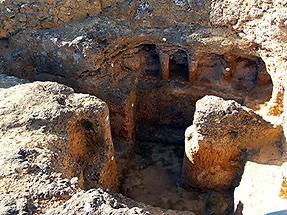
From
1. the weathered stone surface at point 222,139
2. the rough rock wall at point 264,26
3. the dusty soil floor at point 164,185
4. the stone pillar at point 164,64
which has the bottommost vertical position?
the dusty soil floor at point 164,185

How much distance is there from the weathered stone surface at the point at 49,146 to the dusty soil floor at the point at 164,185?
95 centimetres

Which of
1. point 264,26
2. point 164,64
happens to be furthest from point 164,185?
point 264,26

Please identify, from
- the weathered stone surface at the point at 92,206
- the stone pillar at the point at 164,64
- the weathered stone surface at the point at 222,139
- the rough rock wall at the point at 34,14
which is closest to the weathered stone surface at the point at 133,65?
the stone pillar at the point at 164,64

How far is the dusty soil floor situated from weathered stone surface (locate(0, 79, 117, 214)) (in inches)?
37.2

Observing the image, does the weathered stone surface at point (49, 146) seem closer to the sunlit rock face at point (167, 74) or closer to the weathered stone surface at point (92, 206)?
the sunlit rock face at point (167, 74)

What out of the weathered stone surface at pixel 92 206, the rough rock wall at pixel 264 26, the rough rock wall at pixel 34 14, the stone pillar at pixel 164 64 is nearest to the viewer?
the weathered stone surface at pixel 92 206

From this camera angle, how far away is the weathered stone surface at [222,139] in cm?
732

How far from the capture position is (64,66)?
8508mm

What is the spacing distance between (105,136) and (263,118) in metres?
2.82

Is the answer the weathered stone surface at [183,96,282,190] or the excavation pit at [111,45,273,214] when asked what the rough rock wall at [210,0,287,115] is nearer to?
the excavation pit at [111,45,273,214]

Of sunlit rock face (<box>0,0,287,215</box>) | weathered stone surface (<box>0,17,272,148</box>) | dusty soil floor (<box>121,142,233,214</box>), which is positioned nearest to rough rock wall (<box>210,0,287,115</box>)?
sunlit rock face (<box>0,0,287,215</box>)

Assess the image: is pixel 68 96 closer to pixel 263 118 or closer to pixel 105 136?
pixel 105 136

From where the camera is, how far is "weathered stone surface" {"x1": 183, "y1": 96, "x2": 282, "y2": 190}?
24.0 ft

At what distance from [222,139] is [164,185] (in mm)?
1842
